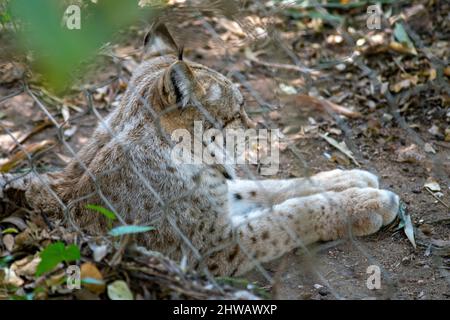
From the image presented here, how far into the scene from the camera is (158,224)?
2.25 metres

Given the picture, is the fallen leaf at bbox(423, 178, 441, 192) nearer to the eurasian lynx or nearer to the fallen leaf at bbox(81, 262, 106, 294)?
the eurasian lynx

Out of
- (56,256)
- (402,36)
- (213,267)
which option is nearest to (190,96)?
(213,267)

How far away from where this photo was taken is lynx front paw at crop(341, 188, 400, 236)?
7.89ft

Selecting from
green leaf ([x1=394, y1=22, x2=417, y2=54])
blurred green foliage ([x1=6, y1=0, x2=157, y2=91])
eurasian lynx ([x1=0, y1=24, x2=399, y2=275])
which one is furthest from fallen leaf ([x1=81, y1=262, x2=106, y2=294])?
green leaf ([x1=394, y1=22, x2=417, y2=54])

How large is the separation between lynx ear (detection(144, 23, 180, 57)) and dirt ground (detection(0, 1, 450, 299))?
42 cm

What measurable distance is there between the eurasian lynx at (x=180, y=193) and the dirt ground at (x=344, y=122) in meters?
0.09

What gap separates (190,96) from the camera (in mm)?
2262

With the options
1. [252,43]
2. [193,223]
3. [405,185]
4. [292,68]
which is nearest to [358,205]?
[405,185]

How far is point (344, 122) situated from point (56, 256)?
1879 millimetres

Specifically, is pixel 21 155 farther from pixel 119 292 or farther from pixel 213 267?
pixel 119 292

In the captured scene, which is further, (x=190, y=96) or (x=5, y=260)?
(x=190, y=96)

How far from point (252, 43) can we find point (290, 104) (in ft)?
2.48

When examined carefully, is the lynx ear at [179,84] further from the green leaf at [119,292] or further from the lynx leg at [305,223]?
the green leaf at [119,292]

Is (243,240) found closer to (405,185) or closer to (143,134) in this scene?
(143,134)
